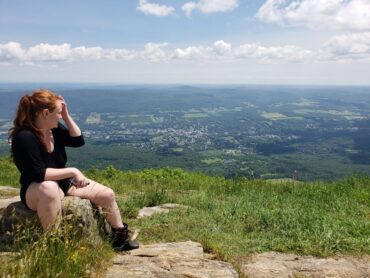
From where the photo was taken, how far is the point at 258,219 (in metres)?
8.12

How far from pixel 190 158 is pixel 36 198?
403 feet

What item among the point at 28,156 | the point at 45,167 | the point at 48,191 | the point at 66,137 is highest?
the point at 66,137

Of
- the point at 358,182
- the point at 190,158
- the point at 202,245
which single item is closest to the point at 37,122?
the point at 202,245

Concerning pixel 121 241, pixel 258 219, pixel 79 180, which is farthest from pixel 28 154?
pixel 258 219

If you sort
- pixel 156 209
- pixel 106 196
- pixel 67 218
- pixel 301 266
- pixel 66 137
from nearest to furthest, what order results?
pixel 67 218, pixel 301 266, pixel 106 196, pixel 66 137, pixel 156 209

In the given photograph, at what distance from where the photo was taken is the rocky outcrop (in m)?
5.64

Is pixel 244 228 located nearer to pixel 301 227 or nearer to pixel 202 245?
pixel 301 227

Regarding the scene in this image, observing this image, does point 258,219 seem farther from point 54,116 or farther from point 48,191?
point 54,116

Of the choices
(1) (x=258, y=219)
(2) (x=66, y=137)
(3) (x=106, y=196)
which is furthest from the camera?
(1) (x=258, y=219)

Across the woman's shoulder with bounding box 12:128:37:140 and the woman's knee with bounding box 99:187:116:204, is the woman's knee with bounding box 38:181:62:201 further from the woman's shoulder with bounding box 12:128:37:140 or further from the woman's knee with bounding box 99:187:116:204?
the woman's knee with bounding box 99:187:116:204

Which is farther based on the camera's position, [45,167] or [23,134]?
[45,167]

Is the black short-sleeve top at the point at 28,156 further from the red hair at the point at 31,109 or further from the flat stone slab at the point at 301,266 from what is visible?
the flat stone slab at the point at 301,266

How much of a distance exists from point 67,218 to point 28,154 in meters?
0.98

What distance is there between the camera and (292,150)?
16400cm
